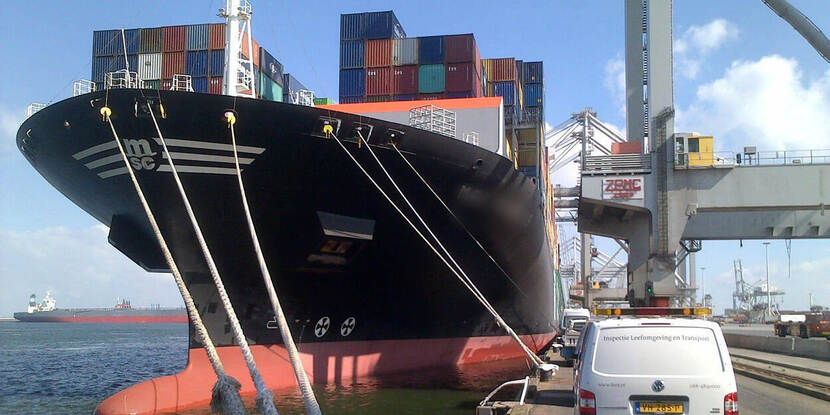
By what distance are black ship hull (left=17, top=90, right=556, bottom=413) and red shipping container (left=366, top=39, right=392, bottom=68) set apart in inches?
295

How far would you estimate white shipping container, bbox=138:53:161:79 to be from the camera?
64.3ft

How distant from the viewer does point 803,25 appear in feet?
37.4

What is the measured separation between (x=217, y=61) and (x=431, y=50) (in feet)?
21.4

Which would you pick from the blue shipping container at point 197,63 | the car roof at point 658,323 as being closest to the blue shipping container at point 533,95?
the blue shipping container at point 197,63

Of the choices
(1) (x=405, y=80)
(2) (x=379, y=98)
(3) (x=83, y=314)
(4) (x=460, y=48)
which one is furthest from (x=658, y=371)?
(3) (x=83, y=314)

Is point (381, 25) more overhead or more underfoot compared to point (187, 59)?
more overhead

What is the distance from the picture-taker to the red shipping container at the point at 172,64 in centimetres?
1928

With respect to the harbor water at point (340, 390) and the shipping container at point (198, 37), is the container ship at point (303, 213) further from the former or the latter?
the shipping container at point (198, 37)

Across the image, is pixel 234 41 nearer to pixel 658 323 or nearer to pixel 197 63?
pixel 197 63

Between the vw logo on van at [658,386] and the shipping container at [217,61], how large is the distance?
16.3 m

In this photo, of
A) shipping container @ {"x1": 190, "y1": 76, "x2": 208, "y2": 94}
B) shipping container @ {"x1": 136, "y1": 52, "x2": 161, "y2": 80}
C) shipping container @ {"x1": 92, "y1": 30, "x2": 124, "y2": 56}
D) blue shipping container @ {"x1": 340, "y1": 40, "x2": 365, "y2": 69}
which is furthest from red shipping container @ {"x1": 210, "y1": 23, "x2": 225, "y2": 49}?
blue shipping container @ {"x1": 340, "y1": 40, "x2": 365, "y2": 69}

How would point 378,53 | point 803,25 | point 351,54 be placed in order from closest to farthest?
point 803,25, point 378,53, point 351,54

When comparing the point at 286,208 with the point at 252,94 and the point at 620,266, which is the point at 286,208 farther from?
the point at 620,266

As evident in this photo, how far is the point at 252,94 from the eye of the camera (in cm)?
1470
